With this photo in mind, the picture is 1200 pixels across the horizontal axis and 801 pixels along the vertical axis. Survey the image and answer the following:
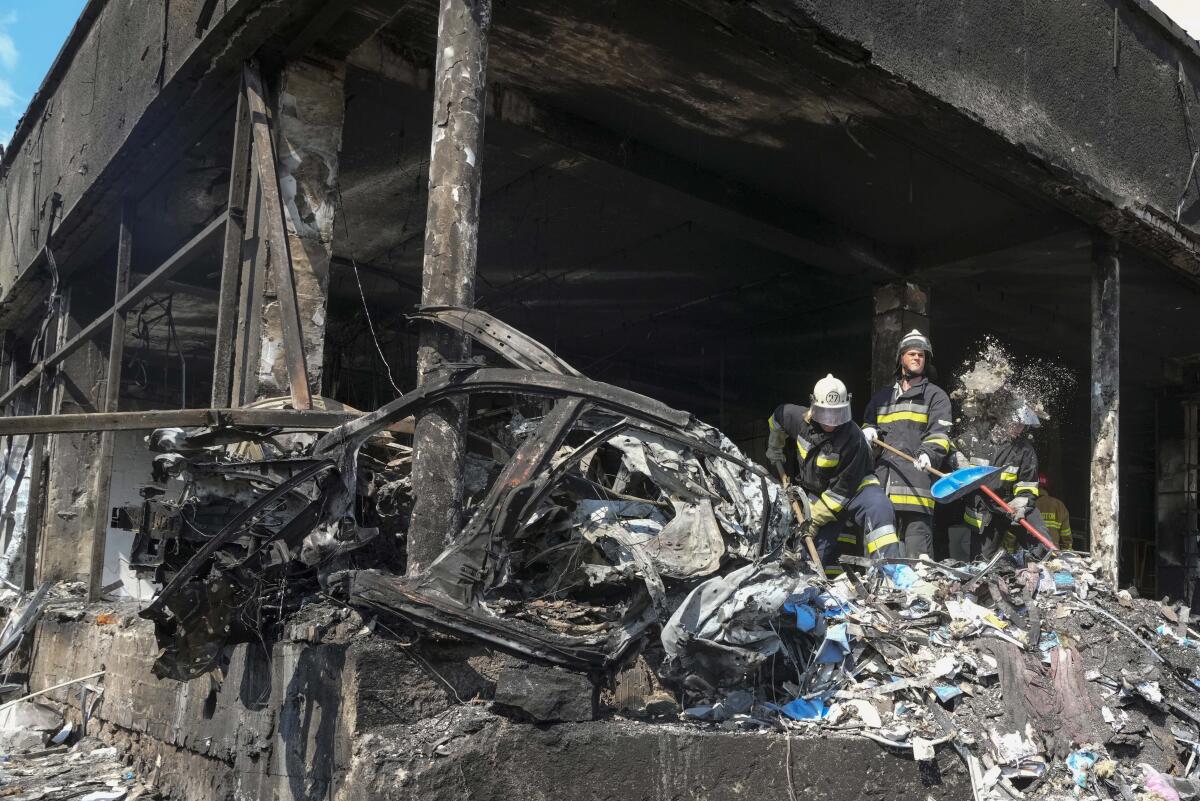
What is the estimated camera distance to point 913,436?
22.0ft

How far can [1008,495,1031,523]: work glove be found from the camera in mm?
6715

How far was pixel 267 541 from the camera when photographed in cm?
382

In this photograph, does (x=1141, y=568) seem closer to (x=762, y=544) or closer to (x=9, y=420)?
(x=762, y=544)

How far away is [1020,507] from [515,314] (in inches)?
225

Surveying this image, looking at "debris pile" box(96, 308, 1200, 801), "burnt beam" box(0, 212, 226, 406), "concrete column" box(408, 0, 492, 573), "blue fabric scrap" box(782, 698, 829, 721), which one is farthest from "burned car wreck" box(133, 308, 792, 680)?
"burnt beam" box(0, 212, 226, 406)

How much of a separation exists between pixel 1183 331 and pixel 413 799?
9.97 m

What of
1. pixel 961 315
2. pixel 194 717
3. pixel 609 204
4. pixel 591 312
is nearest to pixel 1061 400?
pixel 961 315

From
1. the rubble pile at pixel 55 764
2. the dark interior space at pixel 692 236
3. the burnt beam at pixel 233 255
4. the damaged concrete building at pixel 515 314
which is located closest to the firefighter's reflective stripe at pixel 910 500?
the damaged concrete building at pixel 515 314

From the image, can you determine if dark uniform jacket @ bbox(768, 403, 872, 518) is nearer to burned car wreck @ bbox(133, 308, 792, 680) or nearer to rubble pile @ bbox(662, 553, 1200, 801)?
rubble pile @ bbox(662, 553, 1200, 801)

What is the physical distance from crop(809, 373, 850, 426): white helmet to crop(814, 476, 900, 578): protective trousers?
0.54 meters

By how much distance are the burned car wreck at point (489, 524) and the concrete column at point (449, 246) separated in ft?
0.37

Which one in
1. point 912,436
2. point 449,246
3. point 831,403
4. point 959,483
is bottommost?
point 959,483

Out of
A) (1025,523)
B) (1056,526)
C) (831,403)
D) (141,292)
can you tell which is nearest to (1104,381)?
(1025,523)

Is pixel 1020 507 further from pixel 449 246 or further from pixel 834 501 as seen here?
pixel 449 246
